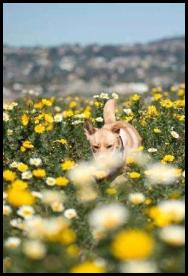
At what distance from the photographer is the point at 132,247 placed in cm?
257

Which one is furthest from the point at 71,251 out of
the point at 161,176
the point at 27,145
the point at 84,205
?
the point at 27,145

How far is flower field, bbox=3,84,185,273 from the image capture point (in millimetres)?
2840

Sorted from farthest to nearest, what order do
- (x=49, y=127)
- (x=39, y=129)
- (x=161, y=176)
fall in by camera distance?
1. (x=49, y=127)
2. (x=39, y=129)
3. (x=161, y=176)

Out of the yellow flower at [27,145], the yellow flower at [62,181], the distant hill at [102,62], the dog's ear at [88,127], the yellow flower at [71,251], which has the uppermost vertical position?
the distant hill at [102,62]

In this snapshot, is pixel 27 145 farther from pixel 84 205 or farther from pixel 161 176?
pixel 84 205

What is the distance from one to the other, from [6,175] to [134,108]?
443cm

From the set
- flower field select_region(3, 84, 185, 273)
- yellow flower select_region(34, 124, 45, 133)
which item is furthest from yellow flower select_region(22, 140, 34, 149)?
yellow flower select_region(34, 124, 45, 133)

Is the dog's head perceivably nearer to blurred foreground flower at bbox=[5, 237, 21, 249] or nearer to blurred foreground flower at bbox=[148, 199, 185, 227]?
blurred foreground flower at bbox=[5, 237, 21, 249]

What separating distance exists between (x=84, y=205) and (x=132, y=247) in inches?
62.2

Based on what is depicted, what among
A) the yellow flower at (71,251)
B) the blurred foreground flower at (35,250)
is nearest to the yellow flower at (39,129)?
the yellow flower at (71,251)

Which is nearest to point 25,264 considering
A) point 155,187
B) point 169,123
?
point 155,187

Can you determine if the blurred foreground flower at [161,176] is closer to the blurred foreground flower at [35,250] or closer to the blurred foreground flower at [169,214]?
the blurred foreground flower at [169,214]

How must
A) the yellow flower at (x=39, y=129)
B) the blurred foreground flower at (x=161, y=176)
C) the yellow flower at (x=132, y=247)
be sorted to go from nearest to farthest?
the yellow flower at (x=132, y=247) → the blurred foreground flower at (x=161, y=176) → the yellow flower at (x=39, y=129)

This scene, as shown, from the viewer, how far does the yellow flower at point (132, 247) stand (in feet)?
8.39
